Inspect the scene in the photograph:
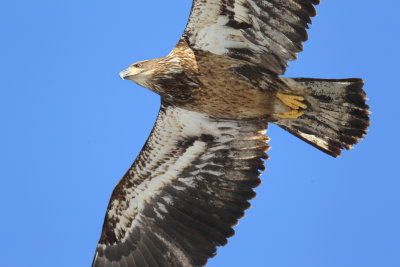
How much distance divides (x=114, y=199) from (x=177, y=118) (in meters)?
1.69

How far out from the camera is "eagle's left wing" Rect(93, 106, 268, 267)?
9070 mm

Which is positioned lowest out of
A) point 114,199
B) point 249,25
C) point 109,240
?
point 109,240

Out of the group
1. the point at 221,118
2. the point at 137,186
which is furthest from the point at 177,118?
the point at 137,186

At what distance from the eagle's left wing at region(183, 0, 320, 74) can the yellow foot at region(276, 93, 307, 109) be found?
1.25 ft

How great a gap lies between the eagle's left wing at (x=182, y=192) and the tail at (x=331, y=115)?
0.69 m

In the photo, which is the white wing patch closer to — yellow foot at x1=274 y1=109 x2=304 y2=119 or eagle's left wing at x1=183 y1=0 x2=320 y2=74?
yellow foot at x1=274 y1=109 x2=304 y2=119

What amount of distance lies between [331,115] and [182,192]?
2.64 metres

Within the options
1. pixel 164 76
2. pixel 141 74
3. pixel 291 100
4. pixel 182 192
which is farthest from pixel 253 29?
pixel 182 192

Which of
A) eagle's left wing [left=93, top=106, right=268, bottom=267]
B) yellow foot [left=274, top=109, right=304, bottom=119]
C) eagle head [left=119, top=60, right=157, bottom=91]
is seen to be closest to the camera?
eagle head [left=119, top=60, right=157, bottom=91]

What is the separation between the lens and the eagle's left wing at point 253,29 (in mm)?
7980

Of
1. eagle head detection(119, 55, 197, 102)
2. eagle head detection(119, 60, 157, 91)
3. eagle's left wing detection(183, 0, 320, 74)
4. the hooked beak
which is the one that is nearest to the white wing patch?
eagle head detection(119, 55, 197, 102)

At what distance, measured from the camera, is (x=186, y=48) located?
8.48 meters

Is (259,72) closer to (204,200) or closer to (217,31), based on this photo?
(217,31)

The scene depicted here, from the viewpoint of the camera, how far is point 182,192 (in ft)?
31.4
